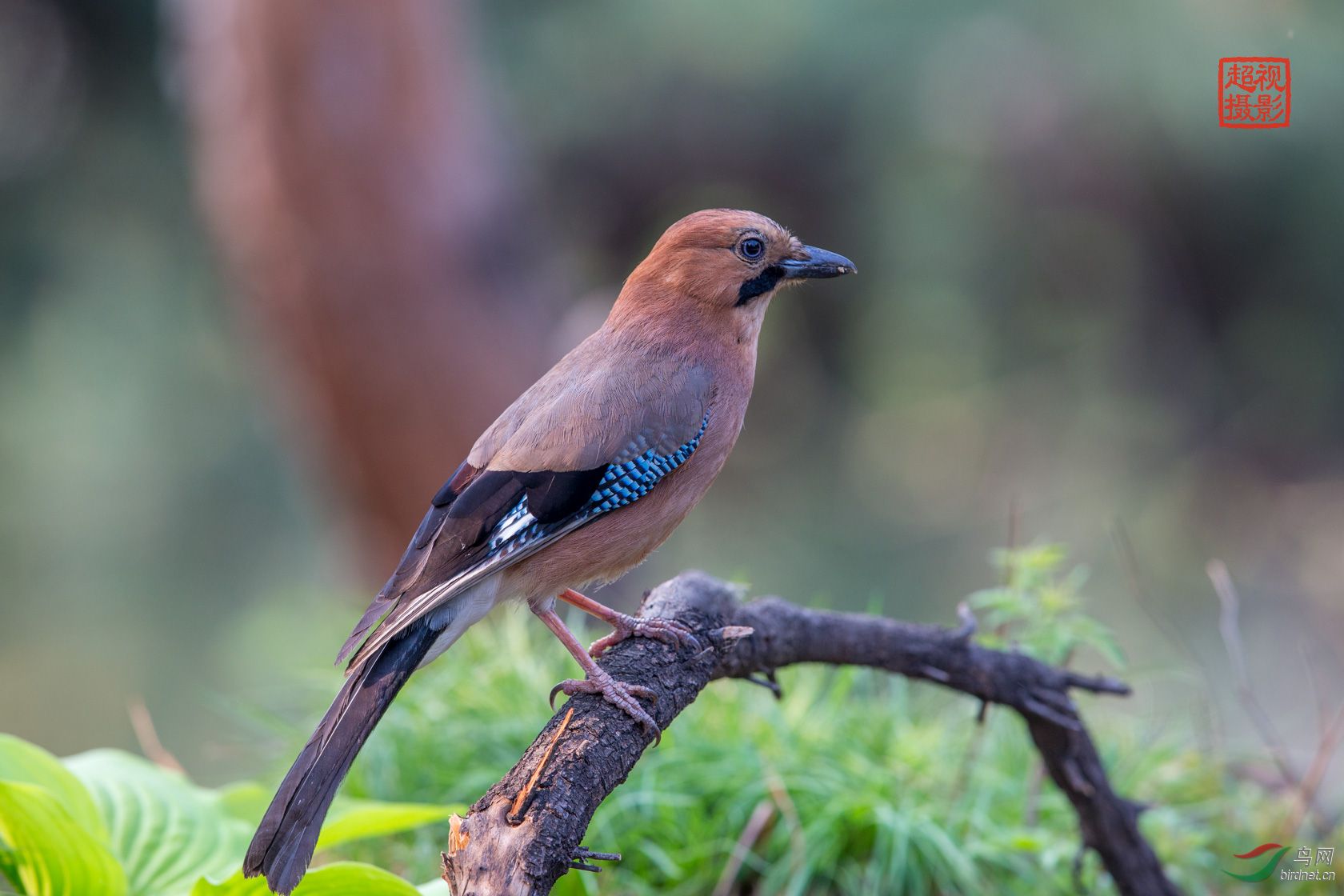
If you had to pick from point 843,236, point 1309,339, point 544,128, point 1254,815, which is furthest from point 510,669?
point 1309,339

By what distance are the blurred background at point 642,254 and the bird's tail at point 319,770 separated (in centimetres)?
359

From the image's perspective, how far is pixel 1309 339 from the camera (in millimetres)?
6633

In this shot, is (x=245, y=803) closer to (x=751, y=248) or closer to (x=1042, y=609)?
(x=751, y=248)

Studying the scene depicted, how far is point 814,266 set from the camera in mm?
2900

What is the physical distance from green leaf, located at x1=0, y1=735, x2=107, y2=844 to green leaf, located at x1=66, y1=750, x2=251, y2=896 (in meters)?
0.13

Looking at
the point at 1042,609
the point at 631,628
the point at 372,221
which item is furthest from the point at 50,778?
the point at 372,221

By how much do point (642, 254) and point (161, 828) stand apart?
16.6ft

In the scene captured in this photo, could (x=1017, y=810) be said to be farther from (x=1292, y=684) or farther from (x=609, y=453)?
(x=1292, y=684)

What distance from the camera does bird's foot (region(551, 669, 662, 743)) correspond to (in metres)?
2.12

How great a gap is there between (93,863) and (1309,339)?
21.0 ft

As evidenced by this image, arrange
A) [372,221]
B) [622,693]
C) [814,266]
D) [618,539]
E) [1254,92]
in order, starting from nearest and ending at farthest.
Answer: [622,693] < [618,539] < [814,266] < [1254,92] < [372,221]

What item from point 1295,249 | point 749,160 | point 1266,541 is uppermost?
point 749,160

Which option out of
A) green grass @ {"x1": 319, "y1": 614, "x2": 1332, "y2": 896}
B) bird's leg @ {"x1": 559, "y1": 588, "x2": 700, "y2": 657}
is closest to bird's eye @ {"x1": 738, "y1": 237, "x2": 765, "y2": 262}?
bird's leg @ {"x1": 559, "y1": 588, "x2": 700, "y2": 657}

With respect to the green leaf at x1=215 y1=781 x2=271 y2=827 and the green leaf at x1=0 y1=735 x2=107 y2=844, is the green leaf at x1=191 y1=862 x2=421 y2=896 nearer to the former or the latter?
the green leaf at x1=0 y1=735 x2=107 y2=844
